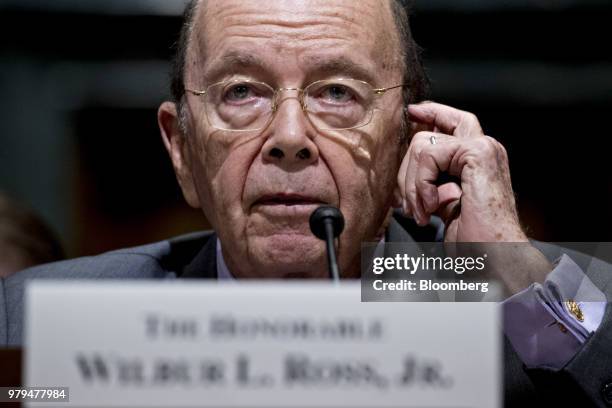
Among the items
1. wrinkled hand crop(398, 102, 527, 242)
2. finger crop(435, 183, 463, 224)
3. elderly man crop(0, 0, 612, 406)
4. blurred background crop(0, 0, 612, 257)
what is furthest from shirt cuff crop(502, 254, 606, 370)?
blurred background crop(0, 0, 612, 257)

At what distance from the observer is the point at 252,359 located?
38.2 inches

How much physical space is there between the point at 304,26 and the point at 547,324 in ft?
2.77

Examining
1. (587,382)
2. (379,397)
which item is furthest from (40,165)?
(379,397)

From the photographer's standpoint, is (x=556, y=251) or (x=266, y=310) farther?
(x=556, y=251)

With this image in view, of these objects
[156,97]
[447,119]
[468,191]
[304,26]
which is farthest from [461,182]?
[156,97]

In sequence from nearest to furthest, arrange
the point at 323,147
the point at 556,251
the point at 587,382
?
1. the point at 587,382
2. the point at 323,147
3. the point at 556,251

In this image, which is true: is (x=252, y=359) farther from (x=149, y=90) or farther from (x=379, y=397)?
(x=149, y=90)

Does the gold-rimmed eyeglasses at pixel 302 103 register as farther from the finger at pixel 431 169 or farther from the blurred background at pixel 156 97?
the blurred background at pixel 156 97

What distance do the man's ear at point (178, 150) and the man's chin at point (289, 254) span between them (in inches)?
12.6

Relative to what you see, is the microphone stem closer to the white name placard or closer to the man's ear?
the white name placard

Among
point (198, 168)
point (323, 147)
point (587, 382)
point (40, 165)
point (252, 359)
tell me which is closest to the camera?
point (252, 359)

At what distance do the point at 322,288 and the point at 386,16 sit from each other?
121 cm

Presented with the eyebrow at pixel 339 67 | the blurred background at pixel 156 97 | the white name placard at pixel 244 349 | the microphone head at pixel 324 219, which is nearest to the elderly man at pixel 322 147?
the eyebrow at pixel 339 67

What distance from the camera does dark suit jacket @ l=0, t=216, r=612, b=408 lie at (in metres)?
1.55
